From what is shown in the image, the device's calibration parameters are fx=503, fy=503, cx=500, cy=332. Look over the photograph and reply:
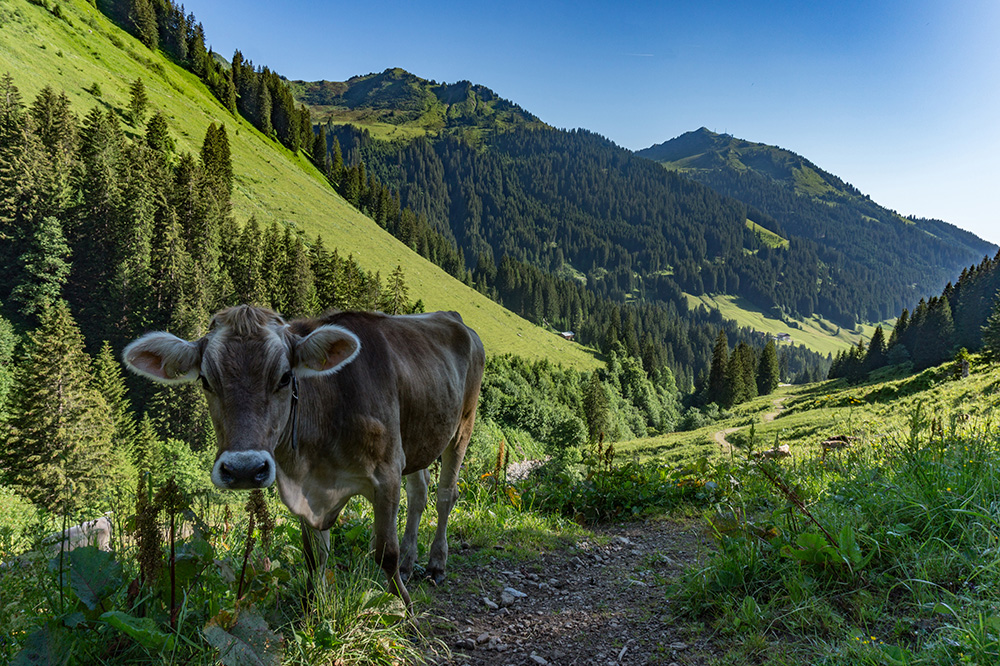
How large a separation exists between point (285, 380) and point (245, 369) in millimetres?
299

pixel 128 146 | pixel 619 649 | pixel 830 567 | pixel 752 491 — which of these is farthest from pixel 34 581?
pixel 128 146

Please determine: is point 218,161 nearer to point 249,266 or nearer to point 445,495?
point 249,266

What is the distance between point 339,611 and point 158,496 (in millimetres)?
1700

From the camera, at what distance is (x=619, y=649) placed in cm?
398

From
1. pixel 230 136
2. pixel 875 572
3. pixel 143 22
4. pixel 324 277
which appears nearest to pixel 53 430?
pixel 324 277

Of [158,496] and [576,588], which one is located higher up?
[158,496]

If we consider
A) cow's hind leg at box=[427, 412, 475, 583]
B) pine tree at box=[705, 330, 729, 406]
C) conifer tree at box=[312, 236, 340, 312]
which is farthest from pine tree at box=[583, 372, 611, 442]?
cow's hind leg at box=[427, 412, 475, 583]

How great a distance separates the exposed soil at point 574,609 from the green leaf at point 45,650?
2460mm

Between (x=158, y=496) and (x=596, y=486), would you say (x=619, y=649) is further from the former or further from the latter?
(x=596, y=486)

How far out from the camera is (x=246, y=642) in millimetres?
2775

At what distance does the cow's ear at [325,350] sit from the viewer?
3523mm

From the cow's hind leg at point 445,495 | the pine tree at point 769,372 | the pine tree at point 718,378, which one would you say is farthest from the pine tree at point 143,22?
the pine tree at point 769,372

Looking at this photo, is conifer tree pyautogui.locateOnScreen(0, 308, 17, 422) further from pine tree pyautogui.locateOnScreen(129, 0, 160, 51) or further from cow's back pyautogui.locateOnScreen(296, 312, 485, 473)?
pine tree pyautogui.locateOnScreen(129, 0, 160, 51)

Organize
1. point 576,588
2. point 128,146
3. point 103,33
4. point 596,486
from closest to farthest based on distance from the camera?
point 576,588, point 596,486, point 128,146, point 103,33
